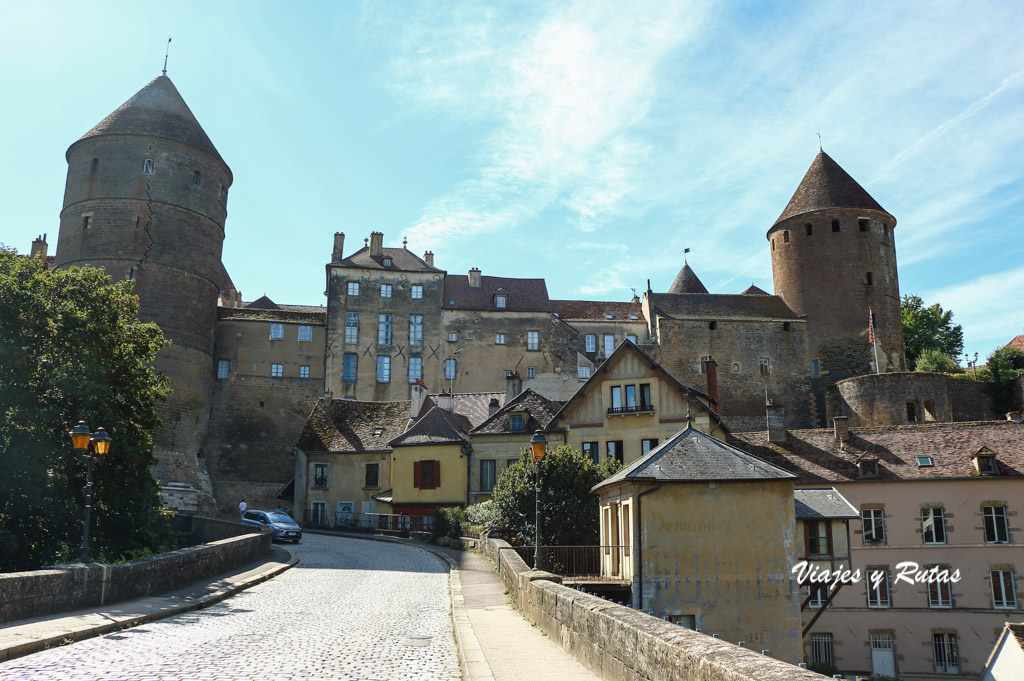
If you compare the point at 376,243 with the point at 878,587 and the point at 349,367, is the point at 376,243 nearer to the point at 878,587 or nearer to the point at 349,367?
the point at 349,367

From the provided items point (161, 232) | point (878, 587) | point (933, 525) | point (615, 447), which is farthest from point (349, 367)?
point (933, 525)

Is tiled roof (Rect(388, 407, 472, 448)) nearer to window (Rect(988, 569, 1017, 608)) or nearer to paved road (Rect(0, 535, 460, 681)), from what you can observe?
paved road (Rect(0, 535, 460, 681))

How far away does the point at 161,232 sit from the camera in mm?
44469

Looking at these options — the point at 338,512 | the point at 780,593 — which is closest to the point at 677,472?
the point at 780,593

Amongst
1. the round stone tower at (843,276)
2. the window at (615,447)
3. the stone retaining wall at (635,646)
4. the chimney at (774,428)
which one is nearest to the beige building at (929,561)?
the chimney at (774,428)

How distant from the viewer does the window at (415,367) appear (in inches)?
2066

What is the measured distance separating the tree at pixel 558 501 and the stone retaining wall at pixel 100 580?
7933 mm

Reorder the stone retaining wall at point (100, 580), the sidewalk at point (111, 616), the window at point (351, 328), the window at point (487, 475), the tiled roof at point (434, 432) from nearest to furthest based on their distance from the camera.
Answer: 1. the sidewalk at point (111, 616)
2. the stone retaining wall at point (100, 580)
3. the window at point (487, 475)
4. the tiled roof at point (434, 432)
5. the window at point (351, 328)

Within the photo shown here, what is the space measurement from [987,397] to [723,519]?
34627 millimetres

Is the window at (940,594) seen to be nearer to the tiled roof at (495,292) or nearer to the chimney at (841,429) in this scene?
the chimney at (841,429)

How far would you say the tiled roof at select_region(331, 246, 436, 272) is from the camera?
53.8 meters

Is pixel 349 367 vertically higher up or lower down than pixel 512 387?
higher up

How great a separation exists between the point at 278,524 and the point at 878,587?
2149 centimetres

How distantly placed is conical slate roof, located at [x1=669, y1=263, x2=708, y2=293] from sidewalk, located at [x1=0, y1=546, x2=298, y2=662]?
166 ft
